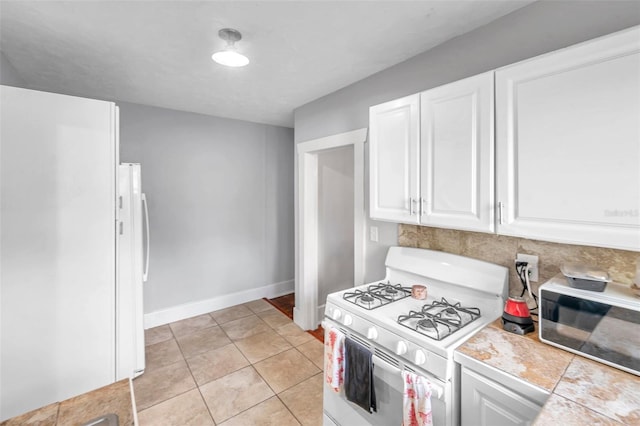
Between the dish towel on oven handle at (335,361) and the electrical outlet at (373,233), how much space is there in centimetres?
89

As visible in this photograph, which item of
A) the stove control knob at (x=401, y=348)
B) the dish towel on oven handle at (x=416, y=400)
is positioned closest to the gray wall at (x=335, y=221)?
the stove control knob at (x=401, y=348)

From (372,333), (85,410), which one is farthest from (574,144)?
(85,410)

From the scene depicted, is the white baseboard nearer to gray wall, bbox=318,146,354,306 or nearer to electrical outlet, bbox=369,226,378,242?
gray wall, bbox=318,146,354,306

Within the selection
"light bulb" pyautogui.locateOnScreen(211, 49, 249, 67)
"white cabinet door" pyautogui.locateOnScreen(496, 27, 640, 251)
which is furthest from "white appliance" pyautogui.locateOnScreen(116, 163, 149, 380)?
"white cabinet door" pyautogui.locateOnScreen(496, 27, 640, 251)

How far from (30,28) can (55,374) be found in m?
2.04

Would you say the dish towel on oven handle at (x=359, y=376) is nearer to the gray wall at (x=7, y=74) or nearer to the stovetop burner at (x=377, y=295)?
the stovetop burner at (x=377, y=295)

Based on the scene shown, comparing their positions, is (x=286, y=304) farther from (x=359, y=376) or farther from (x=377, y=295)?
(x=359, y=376)

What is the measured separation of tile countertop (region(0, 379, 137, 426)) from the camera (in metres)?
0.82

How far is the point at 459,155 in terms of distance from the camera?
1.45m

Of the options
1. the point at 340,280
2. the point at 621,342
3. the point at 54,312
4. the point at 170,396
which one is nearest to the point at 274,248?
the point at 340,280

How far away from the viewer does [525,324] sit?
4.29 ft

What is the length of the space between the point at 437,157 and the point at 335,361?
50.8 inches

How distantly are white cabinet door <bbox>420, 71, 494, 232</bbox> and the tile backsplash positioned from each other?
326 millimetres

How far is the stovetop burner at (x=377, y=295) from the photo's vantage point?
1.69 m
